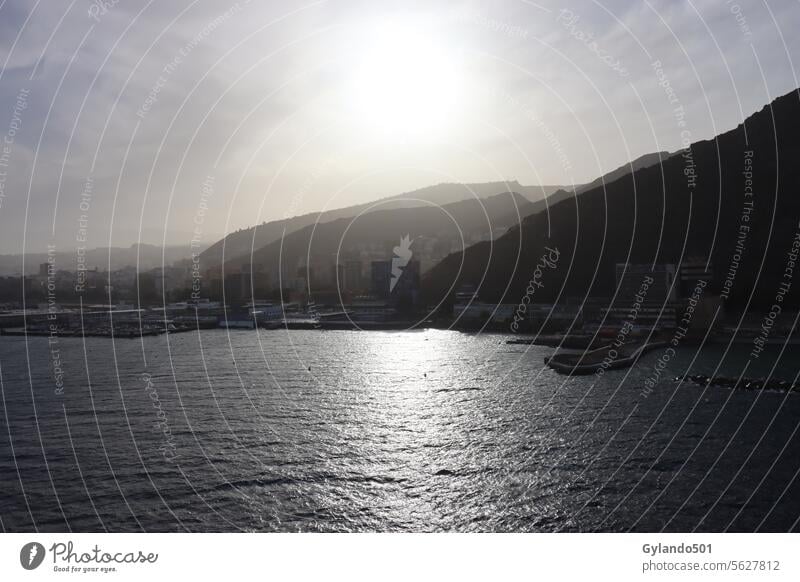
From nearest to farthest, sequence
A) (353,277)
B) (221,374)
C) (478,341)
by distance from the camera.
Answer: (221,374), (478,341), (353,277)

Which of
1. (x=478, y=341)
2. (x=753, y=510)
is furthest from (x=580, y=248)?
(x=753, y=510)

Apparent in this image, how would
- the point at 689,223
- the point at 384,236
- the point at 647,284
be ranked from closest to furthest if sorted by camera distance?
1. the point at 647,284
2. the point at 689,223
3. the point at 384,236

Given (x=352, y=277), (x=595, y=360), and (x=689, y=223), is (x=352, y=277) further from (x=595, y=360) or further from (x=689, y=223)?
(x=595, y=360)

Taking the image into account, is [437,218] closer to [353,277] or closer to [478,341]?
[353,277]

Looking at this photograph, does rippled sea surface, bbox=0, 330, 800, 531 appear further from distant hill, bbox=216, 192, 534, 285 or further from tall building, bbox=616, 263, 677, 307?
distant hill, bbox=216, 192, 534, 285

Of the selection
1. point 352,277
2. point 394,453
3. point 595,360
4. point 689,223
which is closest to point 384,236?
point 352,277

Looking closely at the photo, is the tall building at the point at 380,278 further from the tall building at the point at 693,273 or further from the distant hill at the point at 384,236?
the tall building at the point at 693,273

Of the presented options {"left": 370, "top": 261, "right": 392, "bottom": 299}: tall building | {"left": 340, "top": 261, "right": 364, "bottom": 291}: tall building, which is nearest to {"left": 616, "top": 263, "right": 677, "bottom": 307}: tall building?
{"left": 370, "top": 261, "right": 392, "bottom": 299}: tall building
